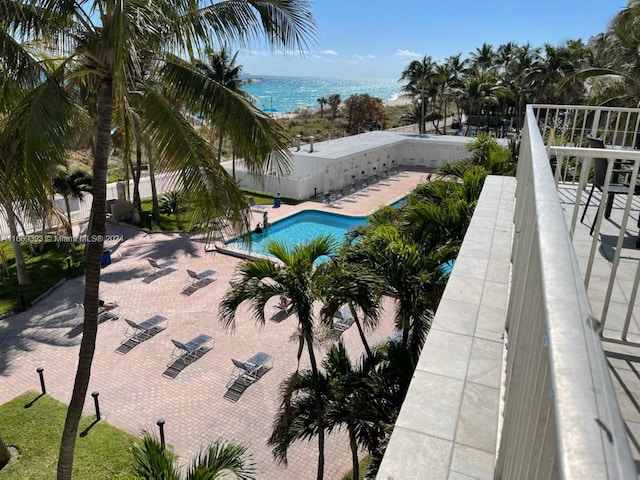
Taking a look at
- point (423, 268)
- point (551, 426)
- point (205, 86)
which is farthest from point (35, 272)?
point (551, 426)

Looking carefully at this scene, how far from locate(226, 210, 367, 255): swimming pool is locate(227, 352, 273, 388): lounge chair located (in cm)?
989

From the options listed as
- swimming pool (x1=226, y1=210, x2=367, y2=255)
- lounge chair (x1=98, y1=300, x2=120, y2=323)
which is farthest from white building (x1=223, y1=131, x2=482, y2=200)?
lounge chair (x1=98, y1=300, x2=120, y2=323)

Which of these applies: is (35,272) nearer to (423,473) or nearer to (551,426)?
(423,473)

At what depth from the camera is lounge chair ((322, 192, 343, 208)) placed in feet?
86.2

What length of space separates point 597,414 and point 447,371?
10.2 ft

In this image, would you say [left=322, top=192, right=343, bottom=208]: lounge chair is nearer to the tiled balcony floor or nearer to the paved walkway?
the paved walkway

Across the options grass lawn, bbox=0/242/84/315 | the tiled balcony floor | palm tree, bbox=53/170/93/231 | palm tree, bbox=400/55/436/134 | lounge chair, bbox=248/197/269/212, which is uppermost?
palm tree, bbox=400/55/436/134

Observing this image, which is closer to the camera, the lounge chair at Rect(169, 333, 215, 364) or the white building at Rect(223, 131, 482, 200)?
the lounge chair at Rect(169, 333, 215, 364)

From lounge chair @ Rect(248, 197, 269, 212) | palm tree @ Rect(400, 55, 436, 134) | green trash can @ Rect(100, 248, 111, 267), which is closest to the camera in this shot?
green trash can @ Rect(100, 248, 111, 267)

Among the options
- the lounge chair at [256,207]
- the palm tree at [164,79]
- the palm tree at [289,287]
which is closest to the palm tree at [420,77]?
the lounge chair at [256,207]

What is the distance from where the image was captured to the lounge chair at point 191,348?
12.4 m

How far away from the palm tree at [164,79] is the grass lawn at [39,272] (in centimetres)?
985

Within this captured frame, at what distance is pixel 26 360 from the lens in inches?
485

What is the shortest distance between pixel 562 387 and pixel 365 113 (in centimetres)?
5619
